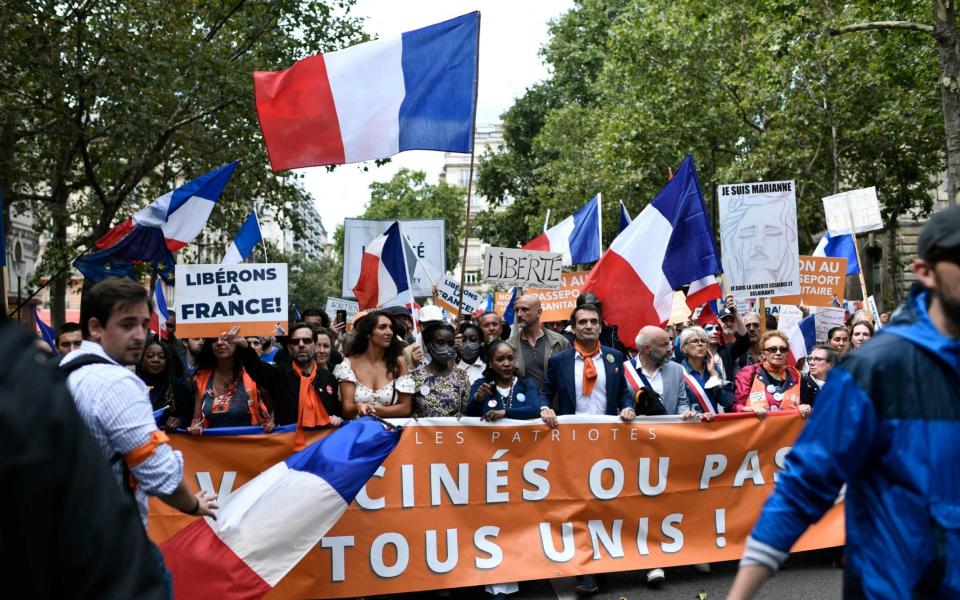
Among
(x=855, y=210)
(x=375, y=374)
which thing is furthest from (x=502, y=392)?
(x=855, y=210)

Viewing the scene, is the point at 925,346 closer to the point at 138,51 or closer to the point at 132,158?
the point at 138,51

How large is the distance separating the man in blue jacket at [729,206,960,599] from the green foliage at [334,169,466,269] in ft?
253

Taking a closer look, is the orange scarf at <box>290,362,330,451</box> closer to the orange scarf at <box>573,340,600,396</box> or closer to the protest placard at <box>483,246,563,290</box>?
the orange scarf at <box>573,340,600,396</box>

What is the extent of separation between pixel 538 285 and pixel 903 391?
814 centimetres

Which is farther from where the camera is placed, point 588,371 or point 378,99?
point 378,99

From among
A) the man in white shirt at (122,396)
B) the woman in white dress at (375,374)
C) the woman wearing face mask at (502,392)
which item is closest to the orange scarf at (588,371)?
the woman wearing face mask at (502,392)

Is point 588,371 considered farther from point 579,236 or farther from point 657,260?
point 579,236

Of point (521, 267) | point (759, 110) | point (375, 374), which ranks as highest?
point (759, 110)

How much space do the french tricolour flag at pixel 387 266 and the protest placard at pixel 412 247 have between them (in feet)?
3.03

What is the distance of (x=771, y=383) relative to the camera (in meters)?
7.73

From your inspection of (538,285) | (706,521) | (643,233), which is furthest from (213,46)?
(706,521)

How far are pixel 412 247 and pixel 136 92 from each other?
6.22 m

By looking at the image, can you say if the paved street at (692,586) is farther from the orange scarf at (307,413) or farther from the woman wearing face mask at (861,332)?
the woman wearing face mask at (861,332)

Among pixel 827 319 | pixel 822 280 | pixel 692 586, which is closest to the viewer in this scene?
pixel 692 586
